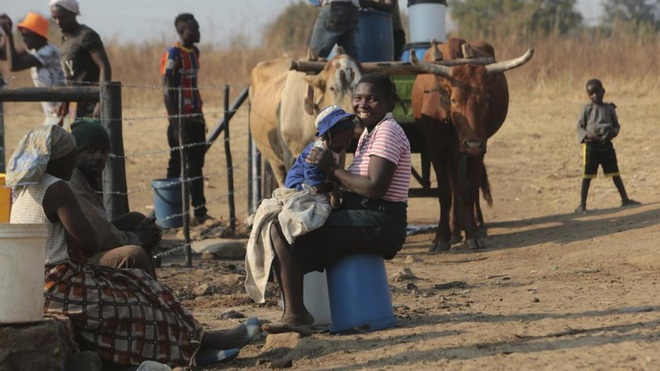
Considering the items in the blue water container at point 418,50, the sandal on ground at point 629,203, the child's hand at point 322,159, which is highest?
the blue water container at point 418,50

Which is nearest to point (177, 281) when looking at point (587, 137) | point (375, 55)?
point (375, 55)

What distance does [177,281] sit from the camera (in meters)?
8.84

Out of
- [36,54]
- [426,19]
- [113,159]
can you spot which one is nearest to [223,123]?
[36,54]

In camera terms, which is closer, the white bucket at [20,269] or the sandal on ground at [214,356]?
the white bucket at [20,269]

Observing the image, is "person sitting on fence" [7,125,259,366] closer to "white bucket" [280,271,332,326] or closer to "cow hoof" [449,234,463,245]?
"white bucket" [280,271,332,326]

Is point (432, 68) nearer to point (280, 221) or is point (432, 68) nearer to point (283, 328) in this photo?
point (280, 221)

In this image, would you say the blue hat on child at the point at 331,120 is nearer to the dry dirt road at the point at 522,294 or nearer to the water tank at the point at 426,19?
the dry dirt road at the point at 522,294

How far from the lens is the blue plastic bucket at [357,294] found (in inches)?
244

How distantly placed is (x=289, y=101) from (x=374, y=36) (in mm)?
1594

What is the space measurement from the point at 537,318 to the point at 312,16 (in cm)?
3059

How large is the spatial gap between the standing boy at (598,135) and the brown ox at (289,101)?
138 inches

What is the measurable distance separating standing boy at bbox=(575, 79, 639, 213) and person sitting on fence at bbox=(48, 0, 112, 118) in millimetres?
5542

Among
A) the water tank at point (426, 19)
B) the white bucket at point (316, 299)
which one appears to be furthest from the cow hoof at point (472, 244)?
the white bucket at point (316, 299)

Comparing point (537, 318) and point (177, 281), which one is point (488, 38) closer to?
point (177, 281)
